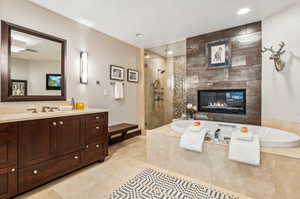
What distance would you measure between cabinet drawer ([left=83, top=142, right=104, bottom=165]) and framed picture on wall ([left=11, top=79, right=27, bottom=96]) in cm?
119

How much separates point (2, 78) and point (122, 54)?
2.31 m

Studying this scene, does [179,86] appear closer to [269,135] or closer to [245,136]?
[269,135]

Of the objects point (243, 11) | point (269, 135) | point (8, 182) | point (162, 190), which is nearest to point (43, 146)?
point (8, 182)

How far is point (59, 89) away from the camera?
93.4 inches

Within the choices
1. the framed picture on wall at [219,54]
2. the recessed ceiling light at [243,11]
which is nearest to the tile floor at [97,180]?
Answer: the framed picture on wall at [219,54]

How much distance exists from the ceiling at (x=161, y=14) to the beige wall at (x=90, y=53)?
161 millimetres

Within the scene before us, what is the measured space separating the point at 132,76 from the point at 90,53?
127 centimetres

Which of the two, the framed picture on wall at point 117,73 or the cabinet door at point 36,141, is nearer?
the cabinet door at point 36,141

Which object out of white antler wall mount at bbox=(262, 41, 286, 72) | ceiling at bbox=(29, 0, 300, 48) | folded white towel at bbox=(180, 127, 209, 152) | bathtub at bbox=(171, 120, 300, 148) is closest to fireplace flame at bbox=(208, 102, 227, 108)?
bathtub at bbox=(171, 120, 300, 148)

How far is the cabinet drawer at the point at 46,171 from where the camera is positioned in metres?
1.56

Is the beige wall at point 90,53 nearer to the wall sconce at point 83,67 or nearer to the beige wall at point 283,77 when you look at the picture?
the wall sconce at point 83,67

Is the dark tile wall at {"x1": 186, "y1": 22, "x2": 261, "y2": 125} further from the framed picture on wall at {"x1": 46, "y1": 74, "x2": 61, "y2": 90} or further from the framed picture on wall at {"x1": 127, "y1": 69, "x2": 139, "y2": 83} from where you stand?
the framed picture on wall at {"x1": 46, "y1": 74, "x2": 61, "y2": 90}

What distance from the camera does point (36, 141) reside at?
164cm

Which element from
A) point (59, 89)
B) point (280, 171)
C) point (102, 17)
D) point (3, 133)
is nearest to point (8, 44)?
point (59, 89)
